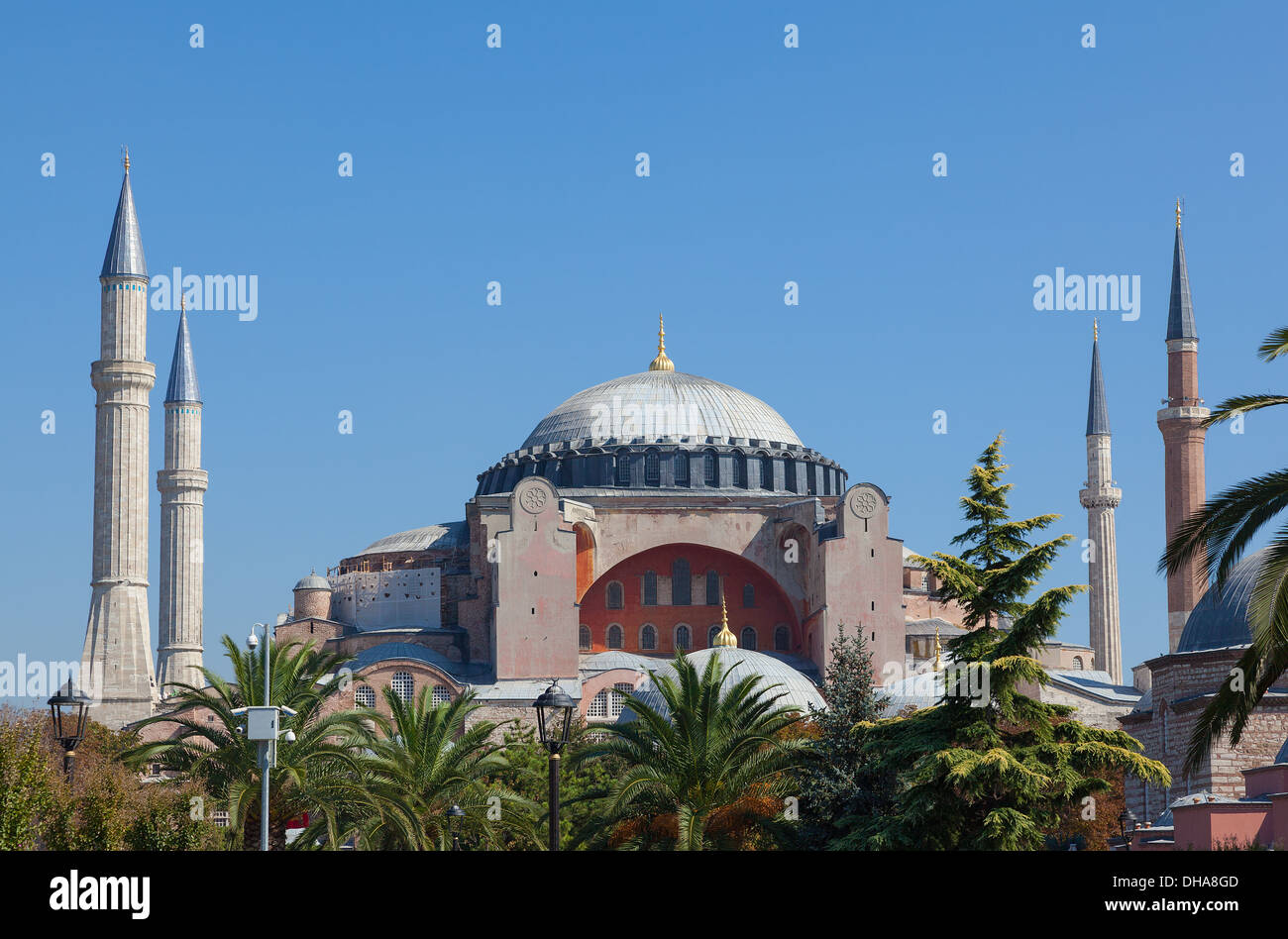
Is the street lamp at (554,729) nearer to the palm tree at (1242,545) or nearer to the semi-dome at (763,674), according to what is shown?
the palm tree at (1242,545)

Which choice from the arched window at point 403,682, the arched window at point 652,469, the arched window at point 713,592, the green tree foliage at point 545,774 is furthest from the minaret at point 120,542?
the arched window at point 713,592

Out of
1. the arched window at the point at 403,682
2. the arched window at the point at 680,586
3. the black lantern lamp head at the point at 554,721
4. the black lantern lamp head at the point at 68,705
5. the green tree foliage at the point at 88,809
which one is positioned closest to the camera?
the green tree foliage at the point at 88,809

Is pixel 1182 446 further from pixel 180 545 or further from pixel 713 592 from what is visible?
pixel 180 545

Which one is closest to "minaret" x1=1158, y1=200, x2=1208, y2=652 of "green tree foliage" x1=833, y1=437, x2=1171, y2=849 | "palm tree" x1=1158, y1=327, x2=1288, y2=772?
"green tree foliage" x1=833, y1=437, x2=1171, y2=849

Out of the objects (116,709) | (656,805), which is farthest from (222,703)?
(116,709)

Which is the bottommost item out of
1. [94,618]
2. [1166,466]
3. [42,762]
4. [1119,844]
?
[1119,844]

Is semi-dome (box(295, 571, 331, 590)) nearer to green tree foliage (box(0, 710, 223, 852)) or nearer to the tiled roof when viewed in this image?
the tiled roof

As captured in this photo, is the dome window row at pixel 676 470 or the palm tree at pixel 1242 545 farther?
the dome window row at pixel 676 470
